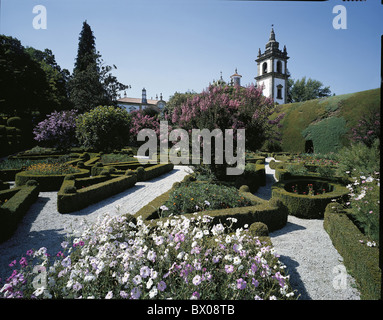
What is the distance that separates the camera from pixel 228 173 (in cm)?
849

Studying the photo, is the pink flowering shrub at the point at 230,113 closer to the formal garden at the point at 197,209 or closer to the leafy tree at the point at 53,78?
the formal garden at the point at 197,209

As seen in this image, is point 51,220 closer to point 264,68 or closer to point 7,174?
point 7,174

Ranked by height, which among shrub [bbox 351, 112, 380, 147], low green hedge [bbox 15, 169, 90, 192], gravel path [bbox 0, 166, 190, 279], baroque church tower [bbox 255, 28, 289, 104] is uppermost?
baroque church tower [bbox 255, 28, 289, 104]

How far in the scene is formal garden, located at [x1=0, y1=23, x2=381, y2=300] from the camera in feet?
7.03

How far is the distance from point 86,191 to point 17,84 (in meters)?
14.4

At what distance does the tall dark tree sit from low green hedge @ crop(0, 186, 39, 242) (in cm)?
2167

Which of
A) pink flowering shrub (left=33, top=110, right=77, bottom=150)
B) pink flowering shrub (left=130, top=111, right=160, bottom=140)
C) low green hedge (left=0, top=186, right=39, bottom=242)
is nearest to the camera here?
low green hedge (left=0, top=186, right=39, bottom=242)

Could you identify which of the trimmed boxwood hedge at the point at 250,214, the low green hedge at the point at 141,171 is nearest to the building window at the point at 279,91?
the low green hedge at the point at 141,171

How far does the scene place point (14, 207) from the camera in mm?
5465

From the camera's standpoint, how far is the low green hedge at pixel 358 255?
2653mm

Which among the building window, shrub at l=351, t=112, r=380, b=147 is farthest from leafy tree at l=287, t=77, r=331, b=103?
shrub at l=351, t=112, r=380, b=147

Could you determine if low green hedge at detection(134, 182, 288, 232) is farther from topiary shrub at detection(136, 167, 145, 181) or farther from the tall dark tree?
the tall dark tree

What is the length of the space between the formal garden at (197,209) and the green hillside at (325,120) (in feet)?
0.50

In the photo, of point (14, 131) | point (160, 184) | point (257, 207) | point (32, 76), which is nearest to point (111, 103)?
point (32, 76)
